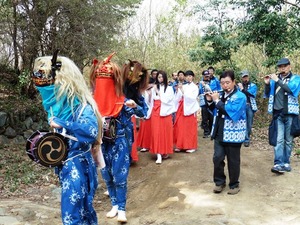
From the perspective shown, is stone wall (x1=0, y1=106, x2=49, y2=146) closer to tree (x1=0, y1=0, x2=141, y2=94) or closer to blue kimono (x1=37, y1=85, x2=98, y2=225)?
tree (x1=0, y1=0, x2=141, y2=94)

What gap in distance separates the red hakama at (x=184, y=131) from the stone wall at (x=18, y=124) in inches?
123

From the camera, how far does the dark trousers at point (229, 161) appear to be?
5090mm

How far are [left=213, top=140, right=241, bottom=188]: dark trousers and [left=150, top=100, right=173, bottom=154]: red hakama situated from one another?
201 centimetres

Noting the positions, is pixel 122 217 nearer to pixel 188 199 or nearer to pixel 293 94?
pixel 188 199

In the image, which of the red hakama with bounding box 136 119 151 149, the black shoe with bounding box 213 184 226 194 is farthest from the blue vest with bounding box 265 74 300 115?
the red hakama with bounding box 136 119 151 149

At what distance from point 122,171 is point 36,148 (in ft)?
5.59

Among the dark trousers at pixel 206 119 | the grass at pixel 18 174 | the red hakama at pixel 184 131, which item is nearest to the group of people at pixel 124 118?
the red hakama at pixel 184 131

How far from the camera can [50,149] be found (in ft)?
9.08

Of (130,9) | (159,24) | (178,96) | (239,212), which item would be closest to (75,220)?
(239,212)

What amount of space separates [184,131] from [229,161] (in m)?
2.79

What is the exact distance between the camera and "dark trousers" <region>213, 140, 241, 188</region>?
5090 millimetres

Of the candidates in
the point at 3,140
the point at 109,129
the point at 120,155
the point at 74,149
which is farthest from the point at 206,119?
the point at 74,149

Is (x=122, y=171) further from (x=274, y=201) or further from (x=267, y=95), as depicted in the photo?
(x=267, y=95)

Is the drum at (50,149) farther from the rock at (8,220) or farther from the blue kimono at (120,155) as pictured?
the rock at (8,220)
